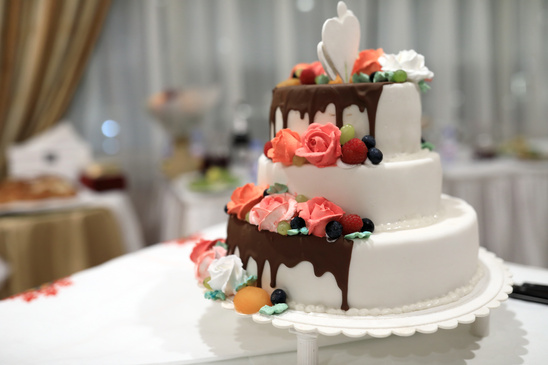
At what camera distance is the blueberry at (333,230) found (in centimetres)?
123

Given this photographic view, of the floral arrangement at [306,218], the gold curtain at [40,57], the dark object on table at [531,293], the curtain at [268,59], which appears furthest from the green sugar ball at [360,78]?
the gold curtain at [40,57]

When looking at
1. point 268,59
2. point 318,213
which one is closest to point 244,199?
point 318,213

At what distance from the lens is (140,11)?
441 centimetres

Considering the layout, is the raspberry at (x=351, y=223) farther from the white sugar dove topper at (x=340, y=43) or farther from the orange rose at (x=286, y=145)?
the white sugar dove topper at (x=340, y=43)

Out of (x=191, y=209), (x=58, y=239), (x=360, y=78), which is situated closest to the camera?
(x=360, y=78)

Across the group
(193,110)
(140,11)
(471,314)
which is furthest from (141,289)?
(140,11)

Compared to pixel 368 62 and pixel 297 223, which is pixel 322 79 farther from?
pixel 297 223

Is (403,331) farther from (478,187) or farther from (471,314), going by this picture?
(478,187)

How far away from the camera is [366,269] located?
125 centimetres

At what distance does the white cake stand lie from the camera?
1150 mm

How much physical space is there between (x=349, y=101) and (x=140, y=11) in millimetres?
3636

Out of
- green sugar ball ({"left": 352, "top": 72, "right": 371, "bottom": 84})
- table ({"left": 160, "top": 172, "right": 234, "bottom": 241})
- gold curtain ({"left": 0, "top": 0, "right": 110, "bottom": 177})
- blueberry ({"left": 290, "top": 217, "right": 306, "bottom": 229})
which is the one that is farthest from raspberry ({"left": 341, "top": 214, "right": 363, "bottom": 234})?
gold curtain ({"left": 0, "top": 0, "right": 110, "bottom": 177})

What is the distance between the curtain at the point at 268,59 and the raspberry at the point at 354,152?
296 centimetres

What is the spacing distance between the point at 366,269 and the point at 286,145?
40 centimetres
